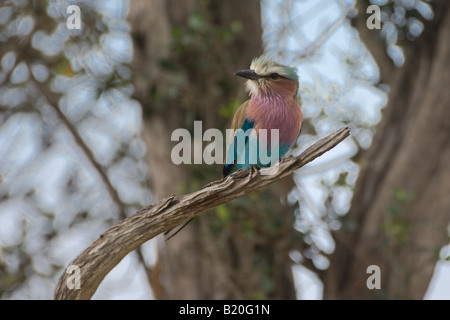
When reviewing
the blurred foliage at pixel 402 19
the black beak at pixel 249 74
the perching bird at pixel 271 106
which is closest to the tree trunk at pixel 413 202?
the blurred foliage at pixel 402 19

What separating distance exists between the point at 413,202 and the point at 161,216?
3.26m

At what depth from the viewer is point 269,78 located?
3365 mm

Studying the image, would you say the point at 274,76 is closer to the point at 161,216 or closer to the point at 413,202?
the point at 161,216

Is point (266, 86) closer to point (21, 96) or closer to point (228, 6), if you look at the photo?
point (228, 6)

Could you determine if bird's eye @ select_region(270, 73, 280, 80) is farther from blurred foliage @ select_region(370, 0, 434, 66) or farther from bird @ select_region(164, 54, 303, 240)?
blurred foliage @ select_region(370, 0, 434, 66)

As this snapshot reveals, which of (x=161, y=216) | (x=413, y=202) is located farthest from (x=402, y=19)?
(x=161, y=216)

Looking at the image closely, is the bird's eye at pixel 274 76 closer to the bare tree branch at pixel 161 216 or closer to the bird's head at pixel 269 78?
the bird's head at pixel 269 78

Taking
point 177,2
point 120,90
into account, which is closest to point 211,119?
point 120,90

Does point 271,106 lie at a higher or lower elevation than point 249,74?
lower

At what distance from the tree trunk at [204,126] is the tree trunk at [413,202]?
60cm

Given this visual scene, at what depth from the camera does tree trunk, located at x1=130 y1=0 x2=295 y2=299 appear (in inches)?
212

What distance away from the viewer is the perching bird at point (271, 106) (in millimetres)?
3334

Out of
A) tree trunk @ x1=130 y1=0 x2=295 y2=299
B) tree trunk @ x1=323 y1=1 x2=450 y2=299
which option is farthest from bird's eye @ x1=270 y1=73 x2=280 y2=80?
tree trunk @ x1=323 y1=1 x2=450 y2=299

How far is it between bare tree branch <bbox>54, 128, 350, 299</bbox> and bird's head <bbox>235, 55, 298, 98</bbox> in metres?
0.67
